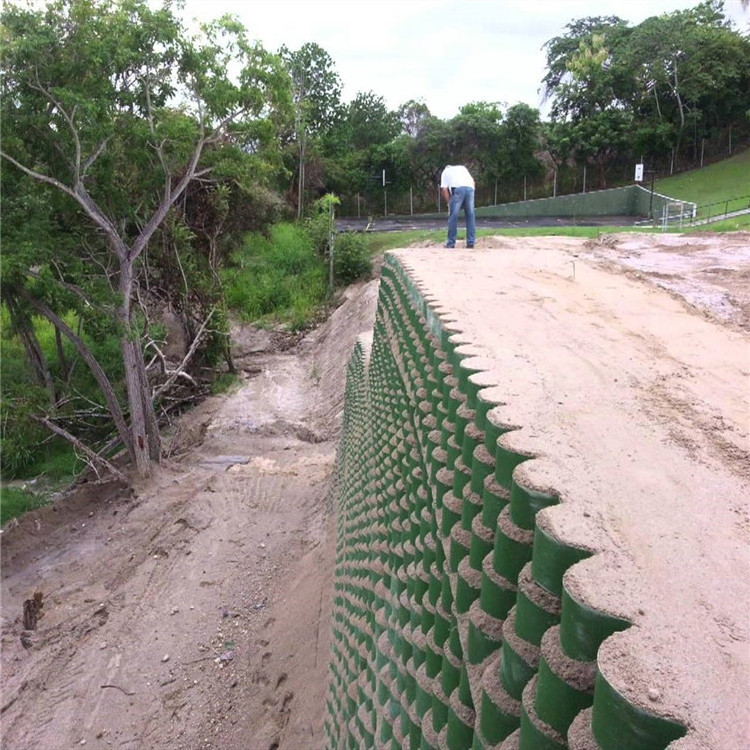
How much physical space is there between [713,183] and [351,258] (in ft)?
60.0

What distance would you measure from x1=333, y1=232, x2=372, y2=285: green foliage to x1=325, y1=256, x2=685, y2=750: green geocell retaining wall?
64.6ft

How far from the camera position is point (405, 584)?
11.6 feet

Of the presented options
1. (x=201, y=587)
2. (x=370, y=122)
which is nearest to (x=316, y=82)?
(x=370, y=122)

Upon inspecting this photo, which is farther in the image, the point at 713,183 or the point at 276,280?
the point at 713,183

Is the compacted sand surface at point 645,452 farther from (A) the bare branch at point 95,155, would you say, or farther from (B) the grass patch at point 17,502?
(B) the grass patch at point 17,502

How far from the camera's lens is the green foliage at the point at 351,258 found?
82.8ft

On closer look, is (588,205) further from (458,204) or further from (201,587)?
(201,587)

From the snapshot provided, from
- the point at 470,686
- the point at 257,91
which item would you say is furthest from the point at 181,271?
the point at 470,686

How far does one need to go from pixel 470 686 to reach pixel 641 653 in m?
0.91

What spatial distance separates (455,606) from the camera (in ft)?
8.01

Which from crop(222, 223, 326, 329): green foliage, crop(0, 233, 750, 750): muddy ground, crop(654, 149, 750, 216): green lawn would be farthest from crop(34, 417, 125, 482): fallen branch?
crop(654, 149, 750, 216): green lawn

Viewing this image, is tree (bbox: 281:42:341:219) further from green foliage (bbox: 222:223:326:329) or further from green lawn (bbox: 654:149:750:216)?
green lawn (bbox: 654:149:750:216)

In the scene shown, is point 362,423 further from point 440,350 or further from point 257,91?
point 257,91

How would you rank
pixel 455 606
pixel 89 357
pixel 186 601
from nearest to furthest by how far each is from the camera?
pixel 455 606 < pixel 186 601 < pixel 89 357
